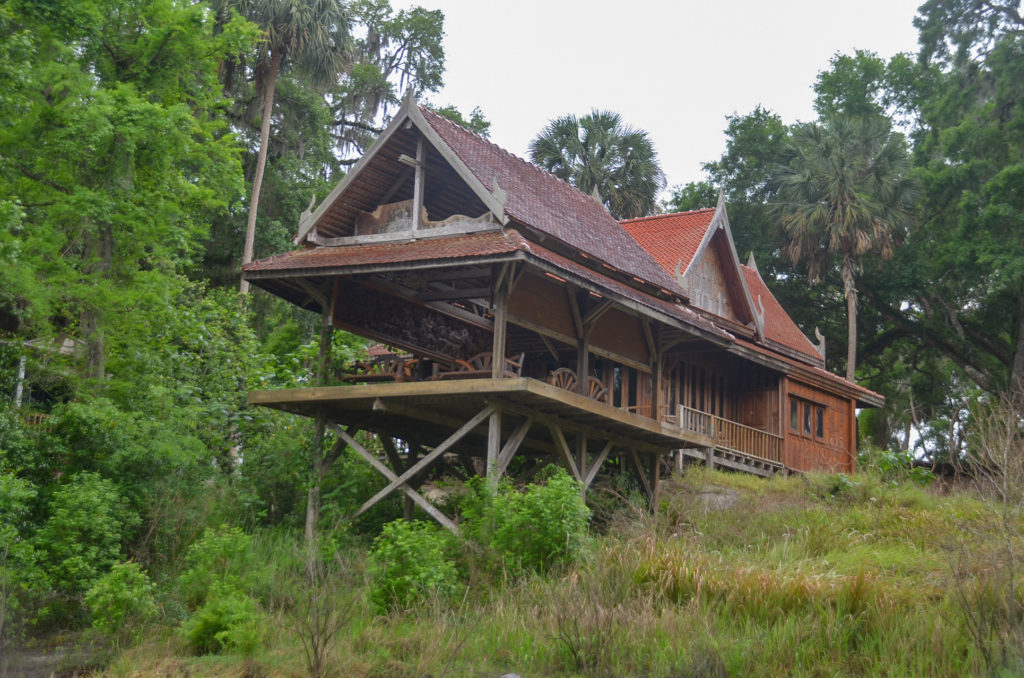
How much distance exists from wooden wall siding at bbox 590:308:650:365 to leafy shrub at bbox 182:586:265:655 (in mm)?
8304

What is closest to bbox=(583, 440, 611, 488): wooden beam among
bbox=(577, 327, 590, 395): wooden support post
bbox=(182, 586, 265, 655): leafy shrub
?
bbox=(577, 327, 590, 395): wooden support post

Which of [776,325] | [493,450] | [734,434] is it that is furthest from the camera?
[776,325]

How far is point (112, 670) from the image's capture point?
12578 millimetres

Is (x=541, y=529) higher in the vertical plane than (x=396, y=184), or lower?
lower

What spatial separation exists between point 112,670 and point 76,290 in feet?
23.8

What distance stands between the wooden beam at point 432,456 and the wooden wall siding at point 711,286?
9941 mm

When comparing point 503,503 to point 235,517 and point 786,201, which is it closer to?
point 235,517

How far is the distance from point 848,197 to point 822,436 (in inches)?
445

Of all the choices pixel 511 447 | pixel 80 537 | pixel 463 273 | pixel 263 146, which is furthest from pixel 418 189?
pixel 263 146

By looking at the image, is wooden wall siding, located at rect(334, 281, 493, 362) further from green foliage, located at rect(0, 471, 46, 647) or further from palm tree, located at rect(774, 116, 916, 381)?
palm tree, located at rect(774, 116, 916, 381)

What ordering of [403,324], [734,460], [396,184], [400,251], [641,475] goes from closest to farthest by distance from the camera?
[400,251]
[403,324]
[396,184]
[641,475]
[734,460]

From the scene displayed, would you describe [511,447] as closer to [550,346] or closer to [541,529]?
[541,529]

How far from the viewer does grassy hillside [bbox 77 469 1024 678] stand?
1187 centimetres

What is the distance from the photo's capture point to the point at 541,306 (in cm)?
1859
